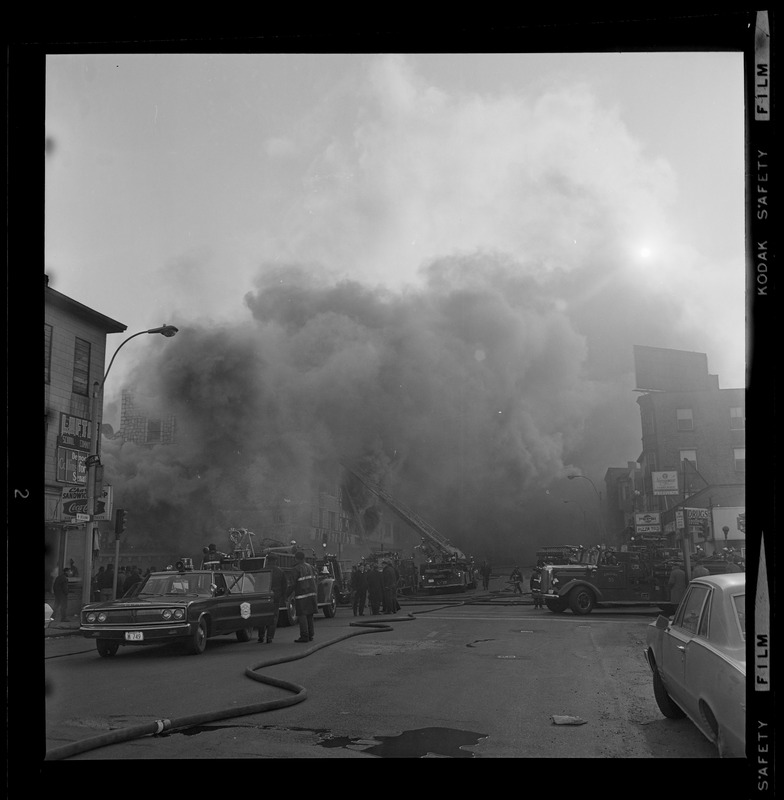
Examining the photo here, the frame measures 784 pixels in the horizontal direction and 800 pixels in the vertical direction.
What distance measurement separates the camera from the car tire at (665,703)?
5594 mm

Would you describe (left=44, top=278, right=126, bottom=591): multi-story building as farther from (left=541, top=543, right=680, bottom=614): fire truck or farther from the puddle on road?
(left=541, top=543, right=680, bottom=614): fire truck

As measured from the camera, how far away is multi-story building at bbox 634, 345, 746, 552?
4836 millimetres

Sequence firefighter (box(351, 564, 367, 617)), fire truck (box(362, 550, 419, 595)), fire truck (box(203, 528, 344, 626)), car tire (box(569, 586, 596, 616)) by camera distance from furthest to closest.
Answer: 1. car tire (box(569, 586, 596, 616))
2. firefighter (box(351, 564, 367, 617))
3. fire truck (box(362, 550, 419, 595))
4. fire truck (box(203, 528, 344, 626))

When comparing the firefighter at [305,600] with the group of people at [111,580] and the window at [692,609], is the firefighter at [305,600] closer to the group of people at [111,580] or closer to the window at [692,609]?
the group of people at [111,580]

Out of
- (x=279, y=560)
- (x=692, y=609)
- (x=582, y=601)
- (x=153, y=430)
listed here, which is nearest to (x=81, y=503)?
(x=153, y=430)

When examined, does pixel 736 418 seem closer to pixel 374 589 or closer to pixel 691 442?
pixel 691 442

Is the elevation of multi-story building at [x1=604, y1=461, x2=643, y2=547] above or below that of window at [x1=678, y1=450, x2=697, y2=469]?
below

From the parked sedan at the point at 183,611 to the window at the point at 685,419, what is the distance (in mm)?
4584

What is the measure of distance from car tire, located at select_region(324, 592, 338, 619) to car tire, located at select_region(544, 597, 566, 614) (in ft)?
9.24

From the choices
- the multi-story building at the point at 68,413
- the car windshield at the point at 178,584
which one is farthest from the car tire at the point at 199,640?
the multi-story building at the point at 68,413

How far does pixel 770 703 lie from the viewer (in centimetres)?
345

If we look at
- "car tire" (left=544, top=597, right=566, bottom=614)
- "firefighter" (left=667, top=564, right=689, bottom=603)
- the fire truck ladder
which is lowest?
"car tire" (left=544, top=597, right=566, bottom=614)

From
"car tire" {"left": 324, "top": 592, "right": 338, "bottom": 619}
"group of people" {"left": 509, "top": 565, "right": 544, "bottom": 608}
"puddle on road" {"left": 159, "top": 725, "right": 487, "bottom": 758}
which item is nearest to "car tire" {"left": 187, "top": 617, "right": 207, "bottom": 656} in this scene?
"car tire" {"left": 324, "top": 592, "right": 338, "bottom": 619}

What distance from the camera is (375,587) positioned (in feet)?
27.5
